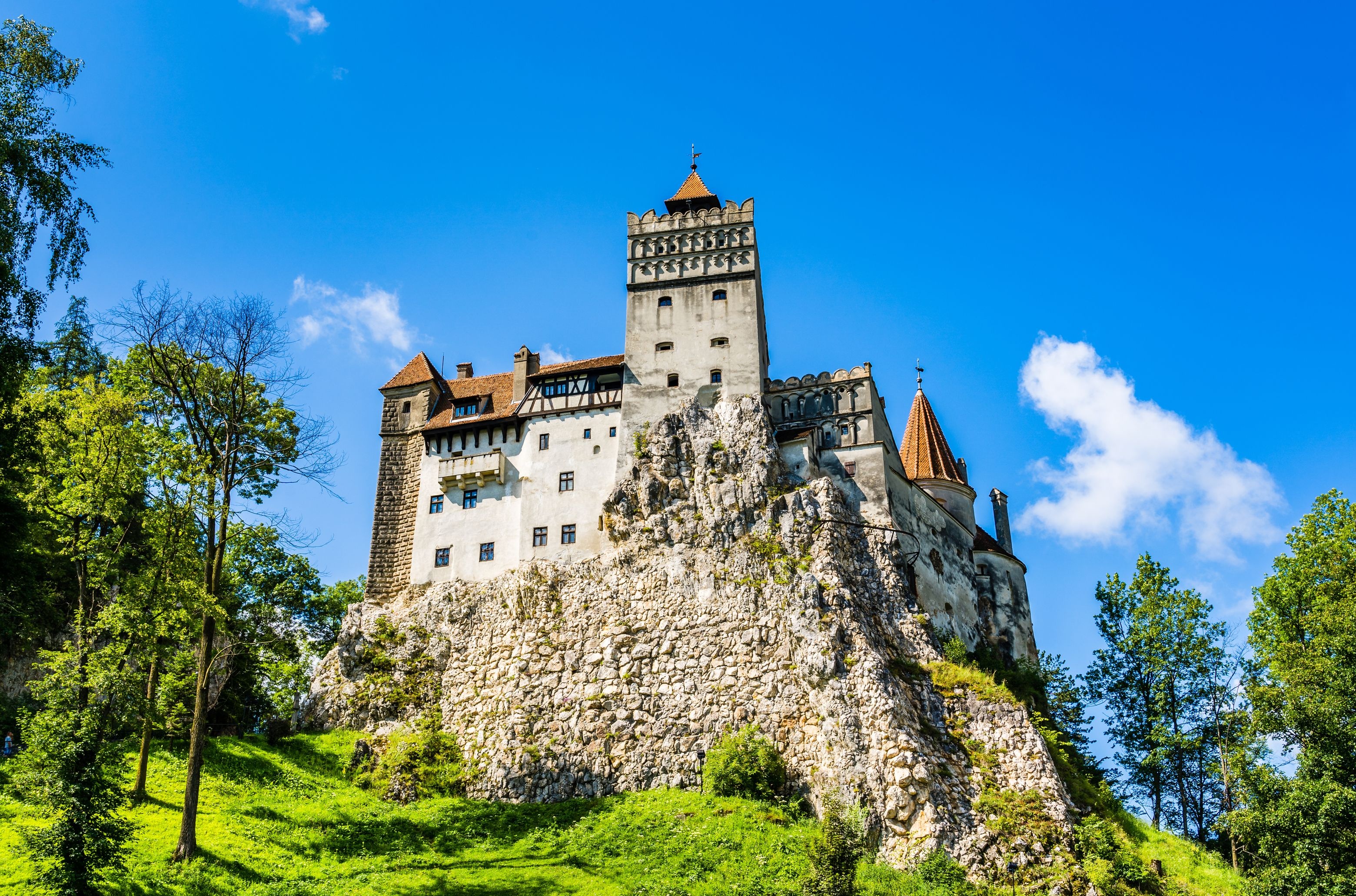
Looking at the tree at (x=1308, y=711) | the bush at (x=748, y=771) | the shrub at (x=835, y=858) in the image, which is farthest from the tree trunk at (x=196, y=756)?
the tree at (x=1308, y=711)

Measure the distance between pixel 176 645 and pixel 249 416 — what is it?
37.4 feet

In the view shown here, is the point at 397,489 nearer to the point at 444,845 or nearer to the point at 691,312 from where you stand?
the point at 691,312

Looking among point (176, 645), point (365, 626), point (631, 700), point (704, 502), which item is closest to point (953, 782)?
point (631, 700)

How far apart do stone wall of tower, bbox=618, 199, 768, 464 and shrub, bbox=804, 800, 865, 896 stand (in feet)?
69.3

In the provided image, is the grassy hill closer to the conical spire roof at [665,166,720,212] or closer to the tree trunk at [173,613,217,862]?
the tree trunk at [173,613,217,862]

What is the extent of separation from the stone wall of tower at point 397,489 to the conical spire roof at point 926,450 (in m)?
24.3

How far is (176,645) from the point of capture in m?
40.7

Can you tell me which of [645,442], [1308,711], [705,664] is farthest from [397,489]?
[1308,711]

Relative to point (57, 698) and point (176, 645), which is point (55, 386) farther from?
point (57, 698)

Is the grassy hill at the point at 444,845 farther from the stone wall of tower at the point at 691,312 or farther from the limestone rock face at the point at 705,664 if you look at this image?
the stone wall of tower at the point at 691,312

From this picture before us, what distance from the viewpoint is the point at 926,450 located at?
5381 centimetres

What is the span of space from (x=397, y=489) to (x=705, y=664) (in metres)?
19.0

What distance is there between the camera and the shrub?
3144 centimetres

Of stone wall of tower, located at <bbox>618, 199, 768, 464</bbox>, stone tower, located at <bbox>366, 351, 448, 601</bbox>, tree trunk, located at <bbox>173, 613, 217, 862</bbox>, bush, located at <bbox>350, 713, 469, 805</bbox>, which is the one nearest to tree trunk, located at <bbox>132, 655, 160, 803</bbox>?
tree trunk, located at <bbox>173, 613, 217, 862</bbox>
